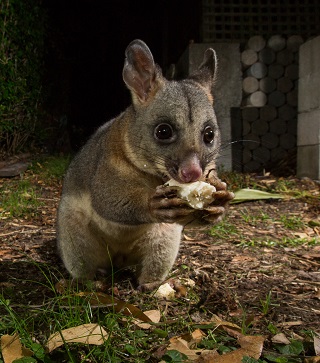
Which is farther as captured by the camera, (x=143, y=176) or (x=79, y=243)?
(x=79, y=243)

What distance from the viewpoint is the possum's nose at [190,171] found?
2.79 meters

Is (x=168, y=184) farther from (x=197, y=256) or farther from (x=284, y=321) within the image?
(x=197, y=256)

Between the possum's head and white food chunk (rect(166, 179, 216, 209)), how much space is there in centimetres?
4

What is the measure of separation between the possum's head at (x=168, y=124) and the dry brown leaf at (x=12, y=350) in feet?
3.75

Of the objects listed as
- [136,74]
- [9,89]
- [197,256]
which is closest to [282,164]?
[9,89]

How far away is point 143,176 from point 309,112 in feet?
17.3

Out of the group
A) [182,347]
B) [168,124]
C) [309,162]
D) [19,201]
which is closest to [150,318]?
[182,347]

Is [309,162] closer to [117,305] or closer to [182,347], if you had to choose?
[117,305]

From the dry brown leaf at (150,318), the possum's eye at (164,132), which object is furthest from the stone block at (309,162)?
the dry brown leaf at (150,318)

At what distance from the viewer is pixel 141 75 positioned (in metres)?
3.27

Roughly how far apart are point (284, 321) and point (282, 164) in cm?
655

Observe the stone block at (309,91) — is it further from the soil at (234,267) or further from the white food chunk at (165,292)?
the white food chunk at (165,292)

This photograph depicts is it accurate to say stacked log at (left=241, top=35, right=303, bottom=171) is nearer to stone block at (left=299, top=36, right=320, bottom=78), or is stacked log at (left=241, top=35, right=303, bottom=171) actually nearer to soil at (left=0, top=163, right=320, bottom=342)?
stone block at (left=299, top=36, right=320, bottom=78)

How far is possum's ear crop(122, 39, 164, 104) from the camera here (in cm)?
324
